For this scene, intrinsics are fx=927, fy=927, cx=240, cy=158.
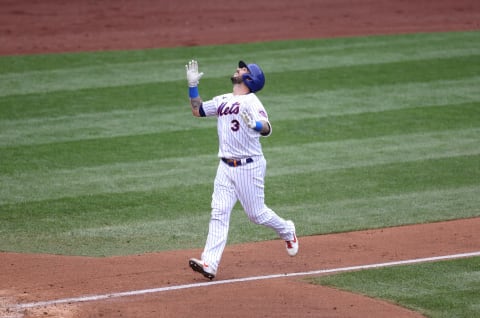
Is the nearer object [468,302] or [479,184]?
[468,302]

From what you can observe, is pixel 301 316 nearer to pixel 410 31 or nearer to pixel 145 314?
pixel 145 314

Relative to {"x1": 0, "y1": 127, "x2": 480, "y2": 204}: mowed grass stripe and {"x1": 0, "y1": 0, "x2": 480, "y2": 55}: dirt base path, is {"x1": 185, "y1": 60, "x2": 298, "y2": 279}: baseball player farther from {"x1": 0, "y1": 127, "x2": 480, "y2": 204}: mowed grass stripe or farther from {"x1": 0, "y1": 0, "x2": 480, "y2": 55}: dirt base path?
{"x1": 0, "y1": 0, "x2": 480, "y2": 55}: dirt base path

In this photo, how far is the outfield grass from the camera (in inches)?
397

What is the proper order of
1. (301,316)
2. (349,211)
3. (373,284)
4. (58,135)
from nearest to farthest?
(301,316)
(373,284)
(349,211)
(58,135)

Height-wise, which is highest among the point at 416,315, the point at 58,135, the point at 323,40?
the point at 323,40

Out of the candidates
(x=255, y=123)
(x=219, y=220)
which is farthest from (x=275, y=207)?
(x=255, y=123)

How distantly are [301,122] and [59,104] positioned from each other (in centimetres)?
380

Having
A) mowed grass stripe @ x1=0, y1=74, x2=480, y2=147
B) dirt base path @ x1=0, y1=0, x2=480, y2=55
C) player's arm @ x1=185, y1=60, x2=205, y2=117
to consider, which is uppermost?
dirt base path @ x1=0, y1=0, x2=480, y2=55

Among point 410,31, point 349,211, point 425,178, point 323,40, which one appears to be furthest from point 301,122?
point 410,31

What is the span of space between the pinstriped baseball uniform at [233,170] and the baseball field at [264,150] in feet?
1.40

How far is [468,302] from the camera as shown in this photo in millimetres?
7316

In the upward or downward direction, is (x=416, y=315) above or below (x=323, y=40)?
below

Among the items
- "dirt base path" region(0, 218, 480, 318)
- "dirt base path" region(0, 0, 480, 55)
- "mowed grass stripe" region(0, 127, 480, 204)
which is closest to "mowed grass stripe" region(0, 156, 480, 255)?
"mowed grass stripe" region(0, 127, 480, 204)

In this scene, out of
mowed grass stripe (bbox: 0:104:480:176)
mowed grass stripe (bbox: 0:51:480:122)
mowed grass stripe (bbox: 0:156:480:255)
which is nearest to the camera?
mowed grass stripe (bbox: 0:156:480:255)
